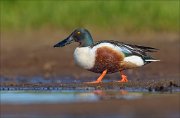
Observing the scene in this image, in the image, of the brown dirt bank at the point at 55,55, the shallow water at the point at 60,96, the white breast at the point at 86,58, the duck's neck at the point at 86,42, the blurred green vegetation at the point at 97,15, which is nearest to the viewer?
the shallow water at the point at 60,96

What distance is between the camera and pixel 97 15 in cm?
2055

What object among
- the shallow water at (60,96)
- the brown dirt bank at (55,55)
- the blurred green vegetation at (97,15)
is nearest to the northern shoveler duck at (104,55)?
the shallow water at (60,96)

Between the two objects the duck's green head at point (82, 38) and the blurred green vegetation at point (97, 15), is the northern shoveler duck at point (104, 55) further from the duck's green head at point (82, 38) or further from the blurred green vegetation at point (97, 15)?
the blurred green vegetation at point (97, 15)

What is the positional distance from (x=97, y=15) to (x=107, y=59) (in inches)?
285

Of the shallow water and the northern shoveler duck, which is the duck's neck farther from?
the shallow water

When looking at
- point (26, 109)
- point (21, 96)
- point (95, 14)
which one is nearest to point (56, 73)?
point (95, 14)

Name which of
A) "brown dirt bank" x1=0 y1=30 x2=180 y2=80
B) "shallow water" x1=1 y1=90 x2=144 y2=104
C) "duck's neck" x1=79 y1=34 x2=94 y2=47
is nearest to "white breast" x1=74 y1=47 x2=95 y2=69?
"duck's neck" x1=79 y1=34 x2=94 y2=47

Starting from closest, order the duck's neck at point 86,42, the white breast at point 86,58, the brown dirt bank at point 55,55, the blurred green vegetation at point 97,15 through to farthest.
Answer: the white breast at point 86,58 → the duck's neck at point 86,42 → the brown dirt bank at point 55,55 → the blurred green vegetation at point 97,15

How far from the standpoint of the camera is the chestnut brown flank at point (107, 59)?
13.3m

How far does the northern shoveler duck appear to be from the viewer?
13.3 m

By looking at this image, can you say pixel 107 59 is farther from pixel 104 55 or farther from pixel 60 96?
pixel 60 96

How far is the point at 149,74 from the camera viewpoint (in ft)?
58.0

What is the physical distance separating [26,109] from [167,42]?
9.81 metres

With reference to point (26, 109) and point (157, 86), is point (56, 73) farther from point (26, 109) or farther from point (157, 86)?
point (26, 109)
